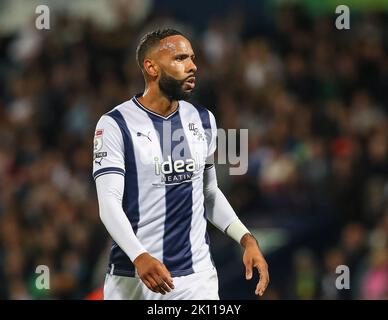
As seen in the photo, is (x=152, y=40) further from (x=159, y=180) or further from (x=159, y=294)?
(x=159, y=294)

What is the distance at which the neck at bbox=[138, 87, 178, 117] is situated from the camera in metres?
5.91

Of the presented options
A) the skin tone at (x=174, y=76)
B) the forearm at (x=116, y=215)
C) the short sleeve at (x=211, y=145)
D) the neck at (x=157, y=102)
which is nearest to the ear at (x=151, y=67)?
the skin tone at (x=174, y=76)

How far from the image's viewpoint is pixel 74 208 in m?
11.5

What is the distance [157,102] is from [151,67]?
20 centimetres

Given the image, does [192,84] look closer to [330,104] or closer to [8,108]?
[330,104]

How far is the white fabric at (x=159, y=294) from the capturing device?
19.1 ft

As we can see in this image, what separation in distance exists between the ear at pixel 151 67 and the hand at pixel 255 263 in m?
0.99

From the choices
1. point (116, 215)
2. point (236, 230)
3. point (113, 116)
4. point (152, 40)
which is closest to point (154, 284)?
point (116, 215)

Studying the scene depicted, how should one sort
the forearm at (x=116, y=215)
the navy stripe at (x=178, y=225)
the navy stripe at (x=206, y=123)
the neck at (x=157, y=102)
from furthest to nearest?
the navy stripe at (x=206, y=123) < the neck at (x=157, y=102) < the navy stripe at (x=178, y=225) < the forearm at (x=116, y=215)

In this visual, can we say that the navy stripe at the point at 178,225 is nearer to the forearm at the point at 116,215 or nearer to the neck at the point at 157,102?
the neck at the point at 157,102

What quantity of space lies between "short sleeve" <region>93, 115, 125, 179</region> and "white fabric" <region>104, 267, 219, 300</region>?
1.99 ft
